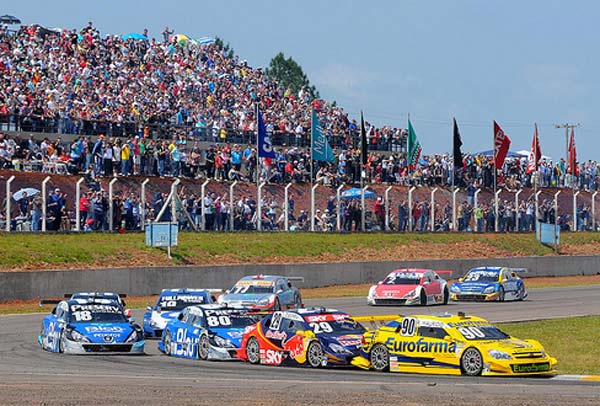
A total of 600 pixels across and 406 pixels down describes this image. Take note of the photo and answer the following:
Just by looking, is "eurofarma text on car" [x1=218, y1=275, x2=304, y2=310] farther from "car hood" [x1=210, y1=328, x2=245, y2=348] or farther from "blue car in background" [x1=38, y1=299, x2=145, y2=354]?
"car hood" [x1=210, y1=328, x2=245, y2=348]

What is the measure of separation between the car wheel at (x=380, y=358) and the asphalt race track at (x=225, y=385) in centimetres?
42

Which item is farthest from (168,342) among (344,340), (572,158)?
(572,158)

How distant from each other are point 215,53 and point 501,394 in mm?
40722

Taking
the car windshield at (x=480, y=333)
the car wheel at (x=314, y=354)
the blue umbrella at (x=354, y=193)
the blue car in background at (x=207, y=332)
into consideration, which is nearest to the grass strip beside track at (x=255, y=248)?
the blue umbrella at (x=354, y=193)

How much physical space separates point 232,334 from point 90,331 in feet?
10.5

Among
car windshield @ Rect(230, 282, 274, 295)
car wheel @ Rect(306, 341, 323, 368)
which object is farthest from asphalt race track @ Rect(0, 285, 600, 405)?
car windshield @ Rect(230, 282, 274, 295)

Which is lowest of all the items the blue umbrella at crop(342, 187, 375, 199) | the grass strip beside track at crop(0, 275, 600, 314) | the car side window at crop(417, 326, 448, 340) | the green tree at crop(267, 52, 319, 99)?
the grass strip beside track at crop(0, 275, 600, 314)

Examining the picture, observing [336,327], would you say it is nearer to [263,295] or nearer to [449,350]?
[449,350]

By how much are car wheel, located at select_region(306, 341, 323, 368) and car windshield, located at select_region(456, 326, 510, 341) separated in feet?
9.30

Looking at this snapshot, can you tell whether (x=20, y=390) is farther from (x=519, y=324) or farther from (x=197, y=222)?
(x=197, y=222)

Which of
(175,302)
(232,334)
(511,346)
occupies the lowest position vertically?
(232,334)

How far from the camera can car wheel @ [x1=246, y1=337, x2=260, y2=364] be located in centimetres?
2467

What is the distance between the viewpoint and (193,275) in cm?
4344

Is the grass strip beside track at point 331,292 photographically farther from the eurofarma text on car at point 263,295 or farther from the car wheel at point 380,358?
the car wheel at point 380,358
